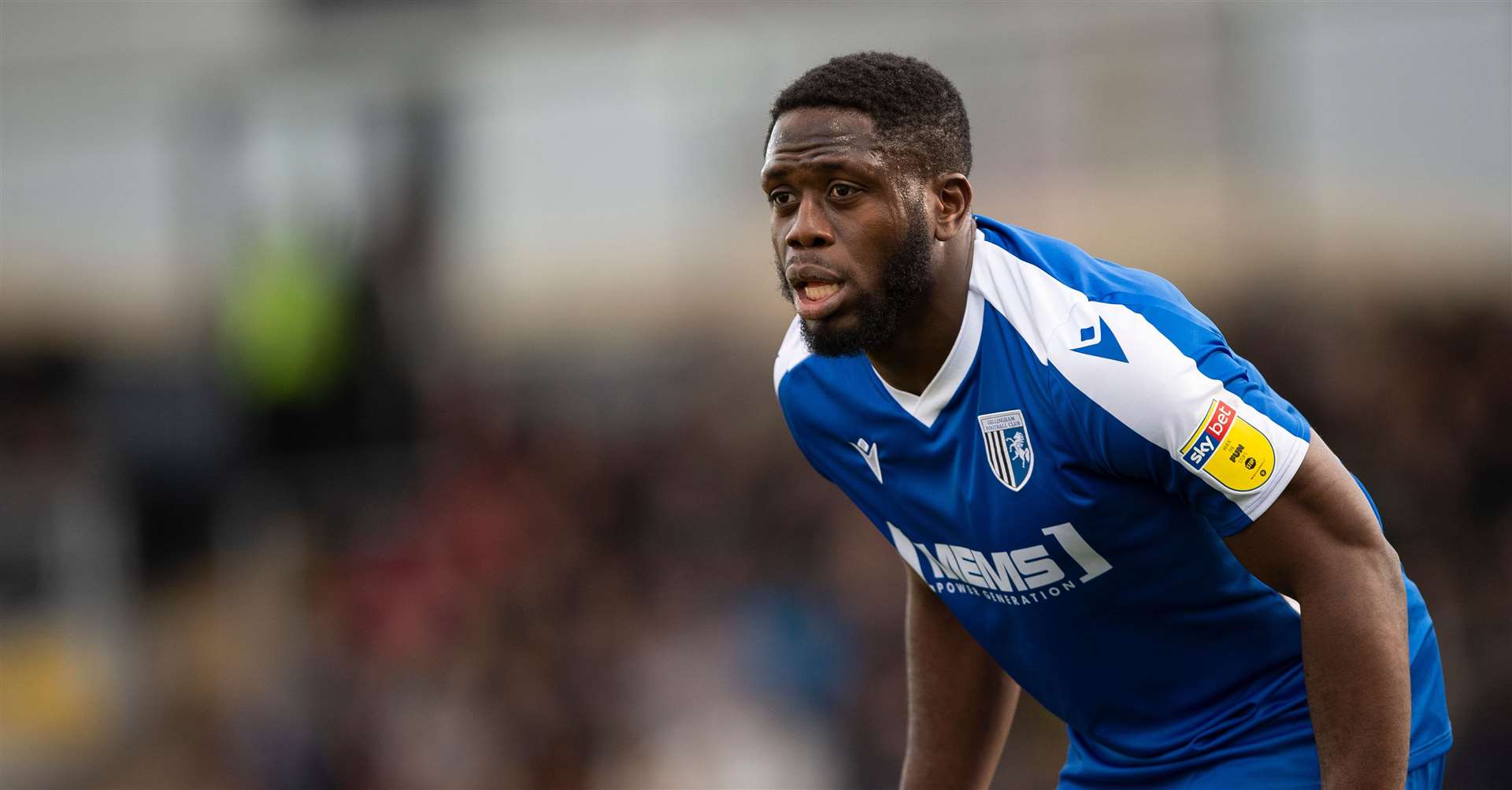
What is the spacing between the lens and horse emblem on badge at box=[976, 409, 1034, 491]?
8.86 feet

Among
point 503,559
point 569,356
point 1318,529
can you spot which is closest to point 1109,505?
point 1318,529

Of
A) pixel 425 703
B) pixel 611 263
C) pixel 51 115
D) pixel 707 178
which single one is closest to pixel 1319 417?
pixel 707 178

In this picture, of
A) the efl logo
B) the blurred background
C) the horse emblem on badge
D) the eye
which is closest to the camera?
the efl logo

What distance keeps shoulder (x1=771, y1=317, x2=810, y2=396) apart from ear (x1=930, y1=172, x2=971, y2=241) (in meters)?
0.45

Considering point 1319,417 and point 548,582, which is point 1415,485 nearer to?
point 1319,417

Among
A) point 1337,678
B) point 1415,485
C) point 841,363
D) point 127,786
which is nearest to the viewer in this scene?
point 1337,678

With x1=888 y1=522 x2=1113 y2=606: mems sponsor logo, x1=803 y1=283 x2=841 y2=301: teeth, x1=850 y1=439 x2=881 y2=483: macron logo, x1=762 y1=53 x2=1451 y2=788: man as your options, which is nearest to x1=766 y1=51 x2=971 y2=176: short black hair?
x1=762 y1=53 x2=1451 y2=788: man

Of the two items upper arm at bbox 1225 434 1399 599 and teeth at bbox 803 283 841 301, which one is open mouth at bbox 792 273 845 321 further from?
upper arm at bbox 1225 434 1399 599

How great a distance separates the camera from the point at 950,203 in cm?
288

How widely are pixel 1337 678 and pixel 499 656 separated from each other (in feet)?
23.9

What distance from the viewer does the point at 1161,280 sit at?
107 inches

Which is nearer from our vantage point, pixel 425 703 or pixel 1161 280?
pixel 1161 280

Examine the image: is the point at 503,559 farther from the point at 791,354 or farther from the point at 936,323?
the point at 936,323

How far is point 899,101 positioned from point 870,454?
706mm
